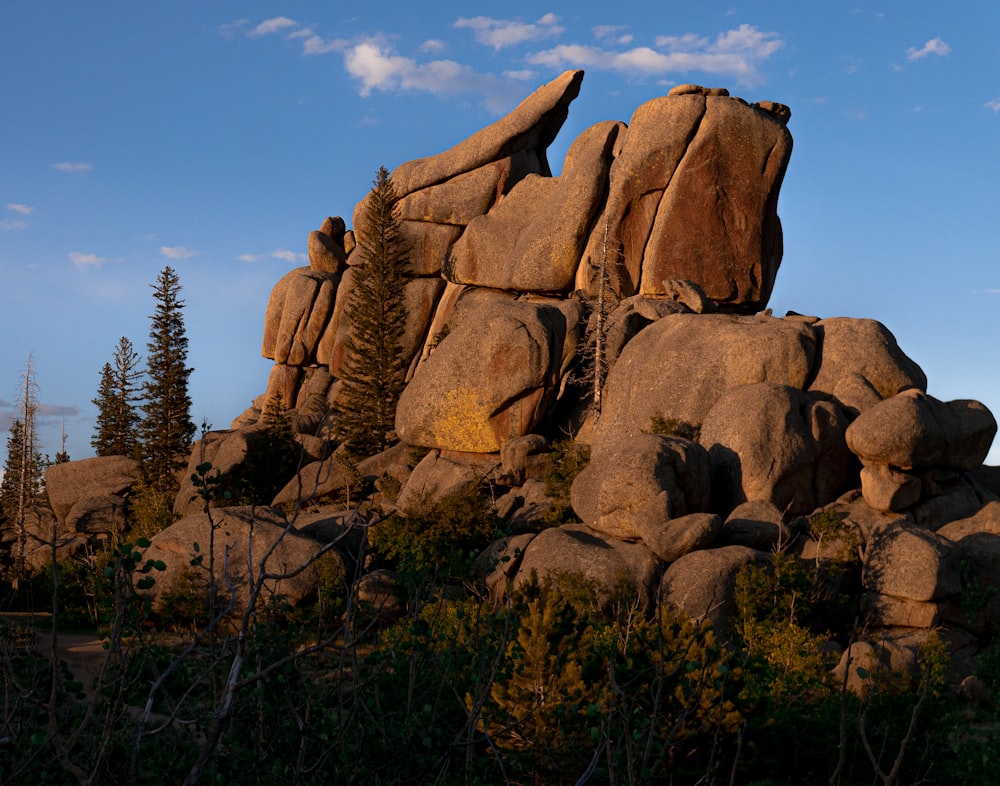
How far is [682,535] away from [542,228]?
24398mm

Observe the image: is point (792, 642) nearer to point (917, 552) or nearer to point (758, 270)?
point (917, 552)

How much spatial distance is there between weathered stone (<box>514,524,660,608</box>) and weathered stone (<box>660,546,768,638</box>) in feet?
2.29

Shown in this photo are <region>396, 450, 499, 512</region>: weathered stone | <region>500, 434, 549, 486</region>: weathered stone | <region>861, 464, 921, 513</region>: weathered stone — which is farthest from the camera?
<region>500, 434, 549, 486</region>: weathered stone

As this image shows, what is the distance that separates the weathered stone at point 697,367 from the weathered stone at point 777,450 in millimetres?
1876

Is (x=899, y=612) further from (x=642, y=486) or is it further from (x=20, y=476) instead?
(x=20, y=476)

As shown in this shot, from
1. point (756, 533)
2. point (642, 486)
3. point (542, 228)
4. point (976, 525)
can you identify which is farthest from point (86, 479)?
point (976, 525)

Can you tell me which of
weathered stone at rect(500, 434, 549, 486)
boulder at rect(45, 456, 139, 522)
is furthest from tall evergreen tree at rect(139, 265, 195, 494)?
weathered stone at rect(500, 434, 549, 486)

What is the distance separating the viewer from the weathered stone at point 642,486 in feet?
87.2

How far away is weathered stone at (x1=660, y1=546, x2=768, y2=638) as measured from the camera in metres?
23.8

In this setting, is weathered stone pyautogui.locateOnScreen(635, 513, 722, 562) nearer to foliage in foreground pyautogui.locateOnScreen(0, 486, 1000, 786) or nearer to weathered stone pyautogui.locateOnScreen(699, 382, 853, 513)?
foliage in foreground pyautogui.locateOnScreen(0, 486, 1000, 786)

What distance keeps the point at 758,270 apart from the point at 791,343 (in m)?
12.5

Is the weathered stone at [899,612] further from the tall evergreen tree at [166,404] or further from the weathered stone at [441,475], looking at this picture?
the tall evergreen tree at [166,404]

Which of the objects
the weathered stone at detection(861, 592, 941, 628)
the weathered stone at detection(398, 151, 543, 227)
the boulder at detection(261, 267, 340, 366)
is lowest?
the weathered stone at detection(861, 592, 941, 628)

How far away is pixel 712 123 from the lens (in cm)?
4297
